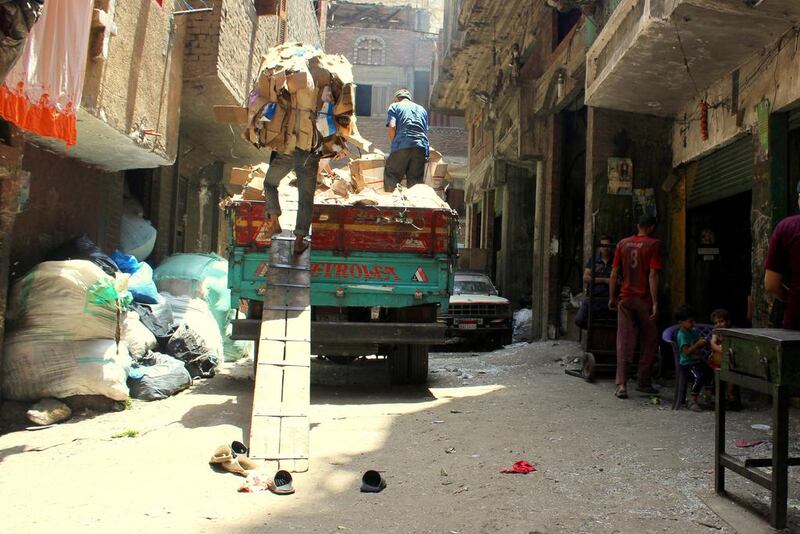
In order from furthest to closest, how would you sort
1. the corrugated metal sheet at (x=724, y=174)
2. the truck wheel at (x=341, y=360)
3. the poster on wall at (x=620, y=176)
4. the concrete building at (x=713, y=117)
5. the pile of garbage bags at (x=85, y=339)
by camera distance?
1. the truck wheel at (x=341, y=360)
2. the poster on wall at (x=620, y=176)
3. the corrugated metal sheet at (x=724, y=174)
4. the concrete building at (x=713, y=117)
5. the pile of garbage bags at (x=85, y=339)

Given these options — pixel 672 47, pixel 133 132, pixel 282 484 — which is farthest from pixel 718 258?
pixel 133 132

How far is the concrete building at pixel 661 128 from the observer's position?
245 inches

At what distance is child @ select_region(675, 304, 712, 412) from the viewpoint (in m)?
5.84

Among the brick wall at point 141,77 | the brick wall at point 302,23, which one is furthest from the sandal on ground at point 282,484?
the brick wall at point 302,23

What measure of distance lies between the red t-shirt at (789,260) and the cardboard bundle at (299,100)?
348 centimetres

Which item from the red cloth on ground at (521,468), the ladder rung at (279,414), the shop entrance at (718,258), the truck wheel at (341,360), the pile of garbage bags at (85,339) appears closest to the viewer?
the red cloth on ground at (521,468)

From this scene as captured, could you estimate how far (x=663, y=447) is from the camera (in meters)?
4.57

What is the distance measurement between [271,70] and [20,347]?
3.15 m

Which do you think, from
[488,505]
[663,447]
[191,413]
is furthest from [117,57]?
[663,447]

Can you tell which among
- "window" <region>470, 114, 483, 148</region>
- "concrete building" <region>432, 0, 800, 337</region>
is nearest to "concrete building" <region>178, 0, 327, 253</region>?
"concrete building" <region>432, 0, 800, 337</region>

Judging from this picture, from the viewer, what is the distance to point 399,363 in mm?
7453

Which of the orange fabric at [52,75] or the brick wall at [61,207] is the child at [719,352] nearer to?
the orange fabric at [52,75]

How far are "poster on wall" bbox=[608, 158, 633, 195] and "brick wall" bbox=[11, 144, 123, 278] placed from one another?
6.58 metres

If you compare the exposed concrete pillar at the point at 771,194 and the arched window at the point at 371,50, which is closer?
the exposed concrete pillar at the point at 771,194
